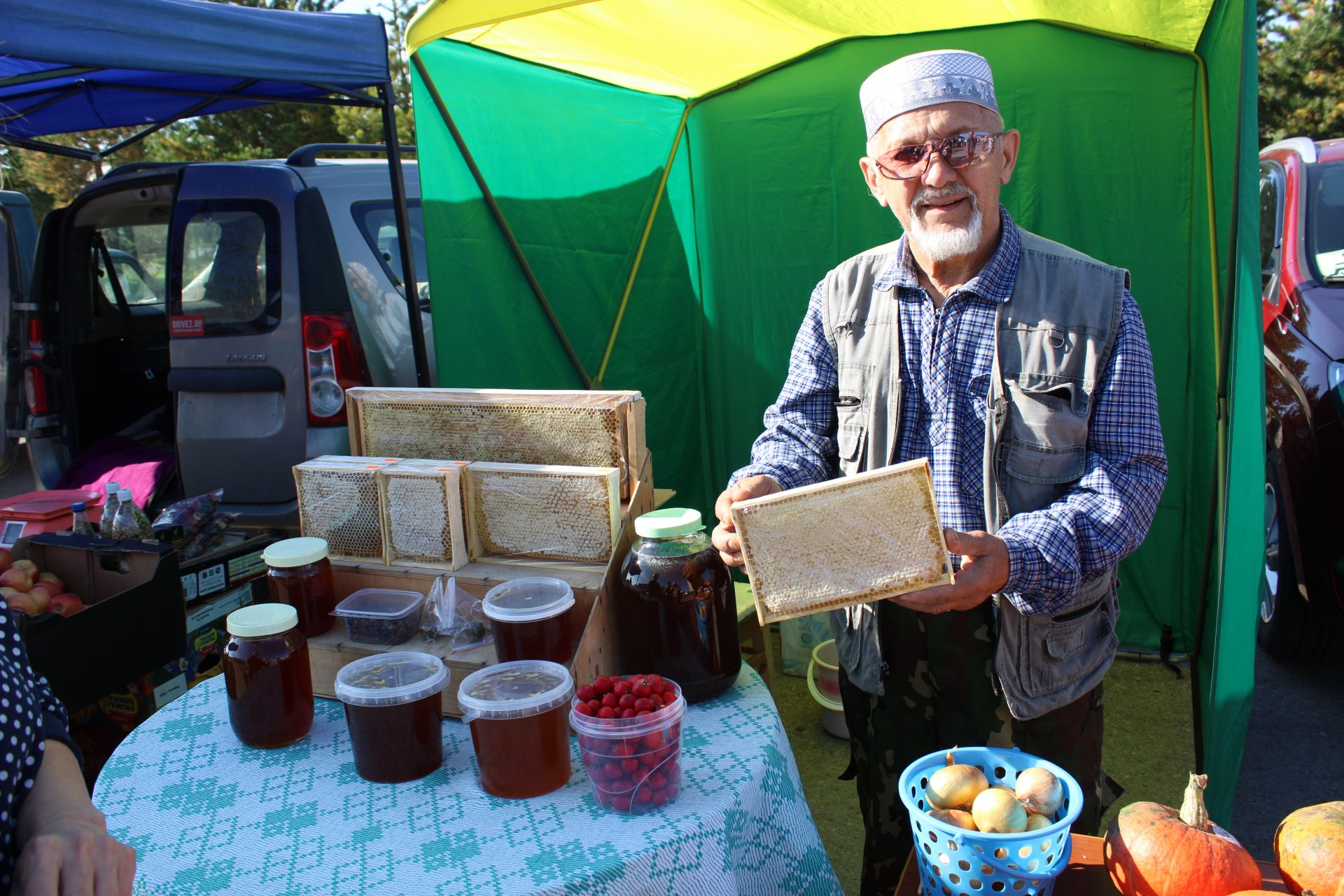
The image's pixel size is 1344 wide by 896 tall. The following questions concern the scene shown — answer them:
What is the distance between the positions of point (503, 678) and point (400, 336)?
2984mm

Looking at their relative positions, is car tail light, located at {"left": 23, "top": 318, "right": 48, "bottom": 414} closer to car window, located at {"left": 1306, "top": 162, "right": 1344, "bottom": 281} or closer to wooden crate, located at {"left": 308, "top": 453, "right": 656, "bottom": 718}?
wooden crate, located at {"left": 308, "top": 453, "right": 656, "bottom": 718}

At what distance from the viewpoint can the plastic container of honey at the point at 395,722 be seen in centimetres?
163

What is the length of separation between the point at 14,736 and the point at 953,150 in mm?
1833

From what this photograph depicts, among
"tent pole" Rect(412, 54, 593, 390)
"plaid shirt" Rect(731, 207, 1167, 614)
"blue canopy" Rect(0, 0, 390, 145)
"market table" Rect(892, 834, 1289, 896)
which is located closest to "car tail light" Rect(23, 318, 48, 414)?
"blue canopy" Rect(0, 0, 390, 145)

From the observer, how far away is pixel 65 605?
298 centimetres

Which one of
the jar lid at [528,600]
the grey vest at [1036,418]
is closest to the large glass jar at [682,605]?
the jar lid at [528,600]

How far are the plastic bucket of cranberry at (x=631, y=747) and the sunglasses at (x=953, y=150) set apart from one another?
1163 mm

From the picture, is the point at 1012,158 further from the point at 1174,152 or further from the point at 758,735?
the point at 1174,152

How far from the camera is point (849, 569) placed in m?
1.62

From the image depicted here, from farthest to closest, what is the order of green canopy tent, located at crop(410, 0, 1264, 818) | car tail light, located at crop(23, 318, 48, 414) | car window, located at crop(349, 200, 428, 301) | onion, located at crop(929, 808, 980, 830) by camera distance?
car tail light, located at crop(23, 318, 48, 414), car window, located at crop(349, 200, 428, 301), green canopy tent, located at crop(410, 0, 1264, 818), onion, located at crop(929, 808, 980, 830)

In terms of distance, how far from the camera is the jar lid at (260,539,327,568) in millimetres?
1985

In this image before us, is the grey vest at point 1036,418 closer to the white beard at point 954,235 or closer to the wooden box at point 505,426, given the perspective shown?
the white beard at point 954,235

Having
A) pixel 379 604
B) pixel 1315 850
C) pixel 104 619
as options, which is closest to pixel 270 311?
pixel 104 619

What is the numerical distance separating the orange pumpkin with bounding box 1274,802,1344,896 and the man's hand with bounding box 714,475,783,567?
36.3 inches
